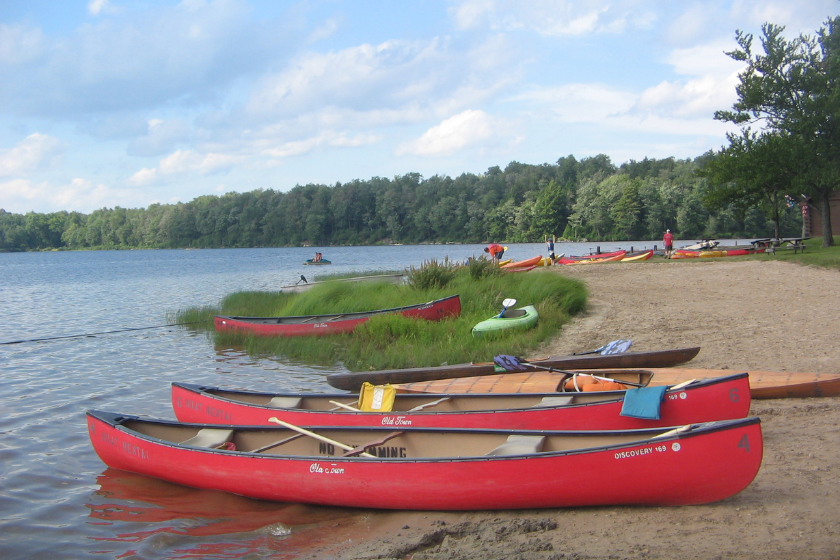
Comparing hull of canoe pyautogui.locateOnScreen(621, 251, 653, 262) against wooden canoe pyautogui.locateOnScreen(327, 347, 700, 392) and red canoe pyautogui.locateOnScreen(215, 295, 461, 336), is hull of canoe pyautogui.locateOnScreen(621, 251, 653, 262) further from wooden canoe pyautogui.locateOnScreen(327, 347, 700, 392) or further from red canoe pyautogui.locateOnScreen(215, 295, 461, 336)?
wooden canoe pyautogui.locateOnScreen(327, 347, 700, 392)

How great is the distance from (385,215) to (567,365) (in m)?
113

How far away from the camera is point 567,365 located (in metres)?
9.40

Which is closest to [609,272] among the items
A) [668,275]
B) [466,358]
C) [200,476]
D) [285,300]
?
[668,275]

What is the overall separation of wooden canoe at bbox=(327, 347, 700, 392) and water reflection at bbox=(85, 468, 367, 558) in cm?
379

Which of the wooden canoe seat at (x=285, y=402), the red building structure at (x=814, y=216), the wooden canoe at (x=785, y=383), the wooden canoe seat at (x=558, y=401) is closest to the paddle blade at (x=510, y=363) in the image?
the wooden canoe at (x=785, y=383)


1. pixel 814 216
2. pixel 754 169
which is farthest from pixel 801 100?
pixel 814 216

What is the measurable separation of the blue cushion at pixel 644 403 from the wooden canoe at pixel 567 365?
9.32 feet

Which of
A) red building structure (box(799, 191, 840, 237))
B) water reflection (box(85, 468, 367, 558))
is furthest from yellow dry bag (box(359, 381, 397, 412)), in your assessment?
red building structure (box(799, 191, 840, 237))

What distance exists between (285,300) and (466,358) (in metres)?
10.4

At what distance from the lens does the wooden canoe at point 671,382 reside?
759 cm

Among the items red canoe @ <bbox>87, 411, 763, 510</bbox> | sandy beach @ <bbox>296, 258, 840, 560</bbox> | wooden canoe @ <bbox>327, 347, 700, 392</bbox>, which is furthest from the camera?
wooden canoe @ <bbox>327, 347, 700, 392</bbox>

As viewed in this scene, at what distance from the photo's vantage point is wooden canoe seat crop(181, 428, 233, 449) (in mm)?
6652

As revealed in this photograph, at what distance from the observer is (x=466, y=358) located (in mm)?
11766

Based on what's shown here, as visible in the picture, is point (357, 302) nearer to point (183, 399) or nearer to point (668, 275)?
point (183, 399)
